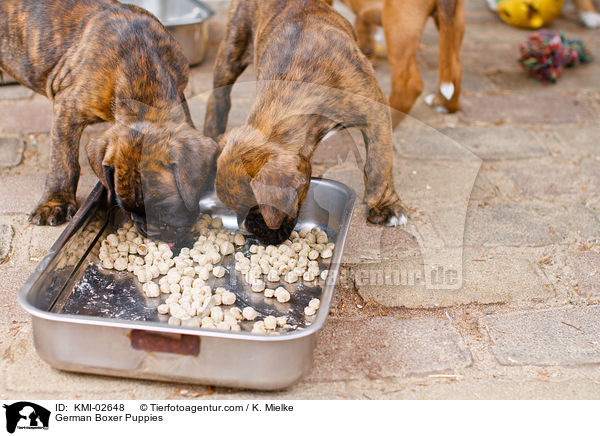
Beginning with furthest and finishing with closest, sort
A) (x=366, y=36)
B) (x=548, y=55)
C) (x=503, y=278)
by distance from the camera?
(x=548, y=55) < (x=366, y=36) < (x=503, y=278)

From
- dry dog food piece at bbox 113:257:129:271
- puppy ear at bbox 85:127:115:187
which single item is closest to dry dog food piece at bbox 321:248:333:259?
dry dog food piece at bbox 113:257:129:271

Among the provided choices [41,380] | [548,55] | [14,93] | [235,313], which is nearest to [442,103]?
[548,55]

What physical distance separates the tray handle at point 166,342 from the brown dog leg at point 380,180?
59.0 inches

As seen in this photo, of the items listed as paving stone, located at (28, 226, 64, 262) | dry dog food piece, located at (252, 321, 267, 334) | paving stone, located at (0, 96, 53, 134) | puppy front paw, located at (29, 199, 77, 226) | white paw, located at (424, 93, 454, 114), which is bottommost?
paving stone, located at (0, 96, 53, 134)

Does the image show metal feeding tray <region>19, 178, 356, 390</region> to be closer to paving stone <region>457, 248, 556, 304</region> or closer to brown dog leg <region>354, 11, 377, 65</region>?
paving stone <region>457, 248, 556, 304</region>

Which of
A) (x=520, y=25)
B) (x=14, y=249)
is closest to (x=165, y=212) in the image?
(x=14, y=249)

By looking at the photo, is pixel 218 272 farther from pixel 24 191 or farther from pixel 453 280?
pixel 24 191

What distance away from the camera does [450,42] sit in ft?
13.7

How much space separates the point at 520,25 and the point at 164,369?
17.3 ft

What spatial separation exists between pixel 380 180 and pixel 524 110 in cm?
198

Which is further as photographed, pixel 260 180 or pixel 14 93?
pixel 14 93

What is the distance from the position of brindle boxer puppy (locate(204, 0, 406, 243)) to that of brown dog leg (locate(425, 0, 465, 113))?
32.1 inches

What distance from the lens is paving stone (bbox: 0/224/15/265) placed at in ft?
10.3
